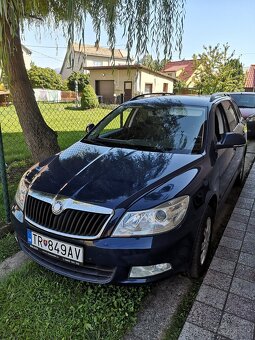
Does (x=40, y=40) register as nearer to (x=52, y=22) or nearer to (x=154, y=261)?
(x=52, y=22)

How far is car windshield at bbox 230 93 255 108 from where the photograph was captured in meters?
9.52

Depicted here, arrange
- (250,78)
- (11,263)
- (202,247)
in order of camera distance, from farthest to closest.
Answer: (250,78), (11,263), (202,247)

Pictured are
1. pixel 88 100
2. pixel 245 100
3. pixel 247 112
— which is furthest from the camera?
pixel 88 100

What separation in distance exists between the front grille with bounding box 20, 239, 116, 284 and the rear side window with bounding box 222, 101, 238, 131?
267 cm

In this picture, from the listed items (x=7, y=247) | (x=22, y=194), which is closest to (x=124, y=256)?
(x=22, y=194)

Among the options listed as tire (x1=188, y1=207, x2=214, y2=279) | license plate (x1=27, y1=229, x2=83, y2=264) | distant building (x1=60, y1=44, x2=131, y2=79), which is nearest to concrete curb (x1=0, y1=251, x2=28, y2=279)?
license plate (x1=27, y1=229, x2=83, y2=264)

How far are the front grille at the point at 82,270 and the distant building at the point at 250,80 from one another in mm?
29805

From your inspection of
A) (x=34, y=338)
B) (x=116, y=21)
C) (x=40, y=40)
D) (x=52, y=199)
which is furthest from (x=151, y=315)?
(x=40, y=40)

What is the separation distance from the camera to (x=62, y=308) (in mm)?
2133

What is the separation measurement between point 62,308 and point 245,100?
372 inches

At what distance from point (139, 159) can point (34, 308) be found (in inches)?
58.4

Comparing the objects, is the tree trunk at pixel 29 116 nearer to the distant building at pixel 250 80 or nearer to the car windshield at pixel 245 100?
the car windshield at pixel 245 100

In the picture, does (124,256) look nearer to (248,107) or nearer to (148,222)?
(148,222)

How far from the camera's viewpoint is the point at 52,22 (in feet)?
8.10
